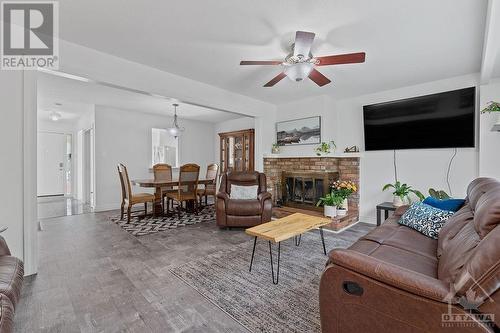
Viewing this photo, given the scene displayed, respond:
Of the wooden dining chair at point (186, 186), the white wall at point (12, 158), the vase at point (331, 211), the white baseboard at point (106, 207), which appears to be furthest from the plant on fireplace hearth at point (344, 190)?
the white baseboard at point (106, 207)

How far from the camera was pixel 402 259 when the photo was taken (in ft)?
5.08

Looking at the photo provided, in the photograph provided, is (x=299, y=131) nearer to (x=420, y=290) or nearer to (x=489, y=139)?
(x=489, y=139)

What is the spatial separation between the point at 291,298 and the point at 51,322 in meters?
1.71

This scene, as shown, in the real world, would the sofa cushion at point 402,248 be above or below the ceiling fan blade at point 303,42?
below

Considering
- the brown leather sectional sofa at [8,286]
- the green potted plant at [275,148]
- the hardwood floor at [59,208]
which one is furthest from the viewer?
the green potted plant at [275,148]

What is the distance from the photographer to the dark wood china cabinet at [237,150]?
611 cm

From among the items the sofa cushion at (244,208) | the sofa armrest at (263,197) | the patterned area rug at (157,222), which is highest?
the sofa armrest at (263,197)

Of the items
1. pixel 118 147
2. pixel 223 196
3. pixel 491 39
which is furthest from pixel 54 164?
pixel 491 39

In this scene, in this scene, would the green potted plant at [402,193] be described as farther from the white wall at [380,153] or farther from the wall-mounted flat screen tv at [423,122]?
the wall-mounted flat screen tv at [423,122]

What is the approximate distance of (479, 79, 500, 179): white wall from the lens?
299cm

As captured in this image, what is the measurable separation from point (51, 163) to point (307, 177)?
7552 millimetres

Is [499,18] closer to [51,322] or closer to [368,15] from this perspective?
[368,15]

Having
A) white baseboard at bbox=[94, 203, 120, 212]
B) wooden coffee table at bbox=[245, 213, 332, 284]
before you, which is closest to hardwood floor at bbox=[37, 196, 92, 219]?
white baseboard at bbox=[94, 203, 120, 212]

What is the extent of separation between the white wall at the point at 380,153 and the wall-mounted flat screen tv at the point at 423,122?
0.62 feet
